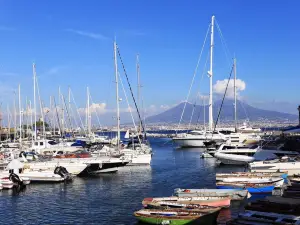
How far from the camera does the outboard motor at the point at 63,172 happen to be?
38.6 m

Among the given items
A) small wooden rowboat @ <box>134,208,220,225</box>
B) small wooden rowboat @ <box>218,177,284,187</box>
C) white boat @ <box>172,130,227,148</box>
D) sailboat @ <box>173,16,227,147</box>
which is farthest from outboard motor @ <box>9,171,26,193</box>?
white boat @ <box>172,130,227,148</box>

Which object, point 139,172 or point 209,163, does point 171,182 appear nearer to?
point 139,172

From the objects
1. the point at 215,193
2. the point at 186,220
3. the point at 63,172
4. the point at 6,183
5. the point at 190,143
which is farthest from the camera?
the point at 190,143

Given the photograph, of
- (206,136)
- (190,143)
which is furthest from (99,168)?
(190,143)

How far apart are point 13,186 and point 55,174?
3.85 m

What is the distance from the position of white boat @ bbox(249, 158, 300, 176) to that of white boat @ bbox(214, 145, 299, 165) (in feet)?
29.2

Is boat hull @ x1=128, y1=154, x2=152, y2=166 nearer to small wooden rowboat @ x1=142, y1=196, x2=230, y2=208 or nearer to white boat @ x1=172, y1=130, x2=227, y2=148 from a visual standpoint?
small wooden rowboat @ x1=142, y1=196, x2=230, y2=208

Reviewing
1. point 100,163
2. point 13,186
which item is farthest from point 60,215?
point 100,163

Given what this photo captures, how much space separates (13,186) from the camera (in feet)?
119

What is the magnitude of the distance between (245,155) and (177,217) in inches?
1268

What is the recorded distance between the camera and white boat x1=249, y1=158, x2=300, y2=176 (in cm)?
3688

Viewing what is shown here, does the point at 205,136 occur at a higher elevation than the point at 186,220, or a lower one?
higher

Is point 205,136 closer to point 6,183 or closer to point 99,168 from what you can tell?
point 99,168

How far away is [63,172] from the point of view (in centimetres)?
3888
